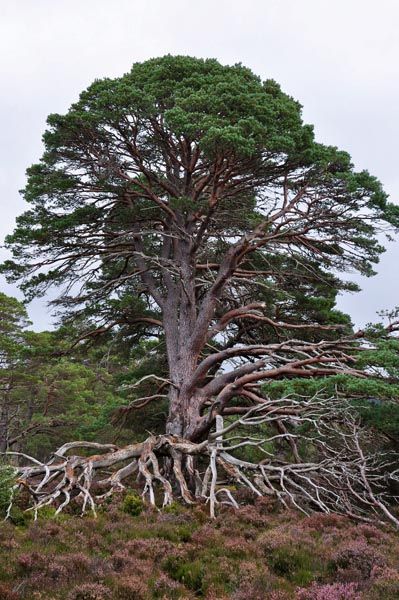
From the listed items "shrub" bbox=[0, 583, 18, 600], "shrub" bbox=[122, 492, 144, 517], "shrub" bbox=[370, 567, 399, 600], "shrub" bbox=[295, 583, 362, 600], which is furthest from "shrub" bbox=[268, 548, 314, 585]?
"shrub" bbox=[122, 492, 144, 517]

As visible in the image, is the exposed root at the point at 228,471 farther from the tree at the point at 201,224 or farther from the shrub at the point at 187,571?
the shrub at the point at 187,571

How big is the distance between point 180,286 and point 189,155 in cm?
466

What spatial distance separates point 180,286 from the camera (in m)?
17.6

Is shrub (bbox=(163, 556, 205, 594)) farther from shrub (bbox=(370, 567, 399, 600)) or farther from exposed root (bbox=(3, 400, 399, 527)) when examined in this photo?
exposed root (bbox=(3, 400, 399, 527))

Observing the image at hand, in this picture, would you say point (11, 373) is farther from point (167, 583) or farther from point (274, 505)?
point (167, 583)

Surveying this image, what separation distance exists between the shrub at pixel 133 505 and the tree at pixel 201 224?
36.6 inches

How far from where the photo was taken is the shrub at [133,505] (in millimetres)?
11094

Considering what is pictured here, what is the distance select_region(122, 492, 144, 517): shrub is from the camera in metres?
11.1

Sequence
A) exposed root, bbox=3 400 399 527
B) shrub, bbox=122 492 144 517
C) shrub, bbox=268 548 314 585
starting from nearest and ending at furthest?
shrub, bbox=268 548 314 585, shrub, bbox=122 492 144 517, exposed root, bbox=3 400 399 527

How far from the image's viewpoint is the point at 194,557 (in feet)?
25.7

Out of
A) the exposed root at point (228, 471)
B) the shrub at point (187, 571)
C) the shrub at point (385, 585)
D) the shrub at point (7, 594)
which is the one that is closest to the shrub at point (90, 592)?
the shrub at point (7, 594)

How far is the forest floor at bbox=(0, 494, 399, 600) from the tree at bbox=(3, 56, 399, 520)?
262cm

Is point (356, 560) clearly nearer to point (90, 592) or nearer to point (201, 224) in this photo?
point (90, 592)

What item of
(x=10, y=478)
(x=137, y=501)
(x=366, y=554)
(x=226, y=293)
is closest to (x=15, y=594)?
(x=10, y=478)
